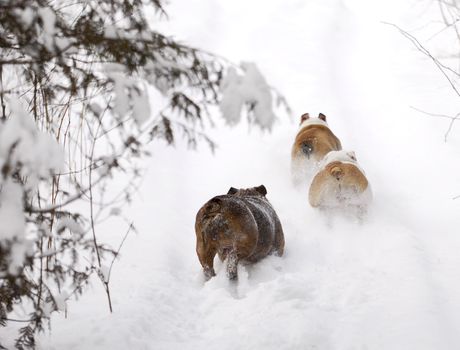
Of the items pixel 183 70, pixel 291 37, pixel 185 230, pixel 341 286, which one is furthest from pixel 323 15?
pixel 183 70

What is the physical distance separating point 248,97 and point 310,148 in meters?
4.97

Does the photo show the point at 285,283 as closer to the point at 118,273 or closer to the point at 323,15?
the point at 118,273

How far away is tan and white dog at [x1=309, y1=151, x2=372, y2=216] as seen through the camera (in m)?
6.22

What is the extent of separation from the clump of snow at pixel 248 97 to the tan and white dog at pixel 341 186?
149 inches

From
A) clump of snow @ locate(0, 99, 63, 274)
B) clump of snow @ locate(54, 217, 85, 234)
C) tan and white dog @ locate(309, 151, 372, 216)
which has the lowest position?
clump of snow @ locate(0, 99, 63, 274)

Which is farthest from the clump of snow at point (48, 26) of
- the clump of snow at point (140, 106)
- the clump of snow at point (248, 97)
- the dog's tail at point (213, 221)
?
the dog's tail at point (213, 221)

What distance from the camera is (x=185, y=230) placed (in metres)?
6.84

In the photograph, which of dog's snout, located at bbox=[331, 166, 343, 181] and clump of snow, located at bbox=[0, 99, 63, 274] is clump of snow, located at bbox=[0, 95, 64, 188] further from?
dog's snout, located at bbox=[331, 166, 343, 181]

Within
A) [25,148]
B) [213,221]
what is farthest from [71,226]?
[213,221]

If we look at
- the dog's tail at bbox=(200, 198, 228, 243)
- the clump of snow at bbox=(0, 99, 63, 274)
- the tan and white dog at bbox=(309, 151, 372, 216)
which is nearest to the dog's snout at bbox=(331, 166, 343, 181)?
the tan and white dog at bbox=(309, 151, 372, 216)

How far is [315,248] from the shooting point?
237 inches

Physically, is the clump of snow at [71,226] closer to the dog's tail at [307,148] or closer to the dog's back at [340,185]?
the dog's back at [340,185]

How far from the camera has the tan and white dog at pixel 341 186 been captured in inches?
245

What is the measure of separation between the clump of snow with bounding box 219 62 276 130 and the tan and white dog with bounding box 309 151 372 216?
3.78m
